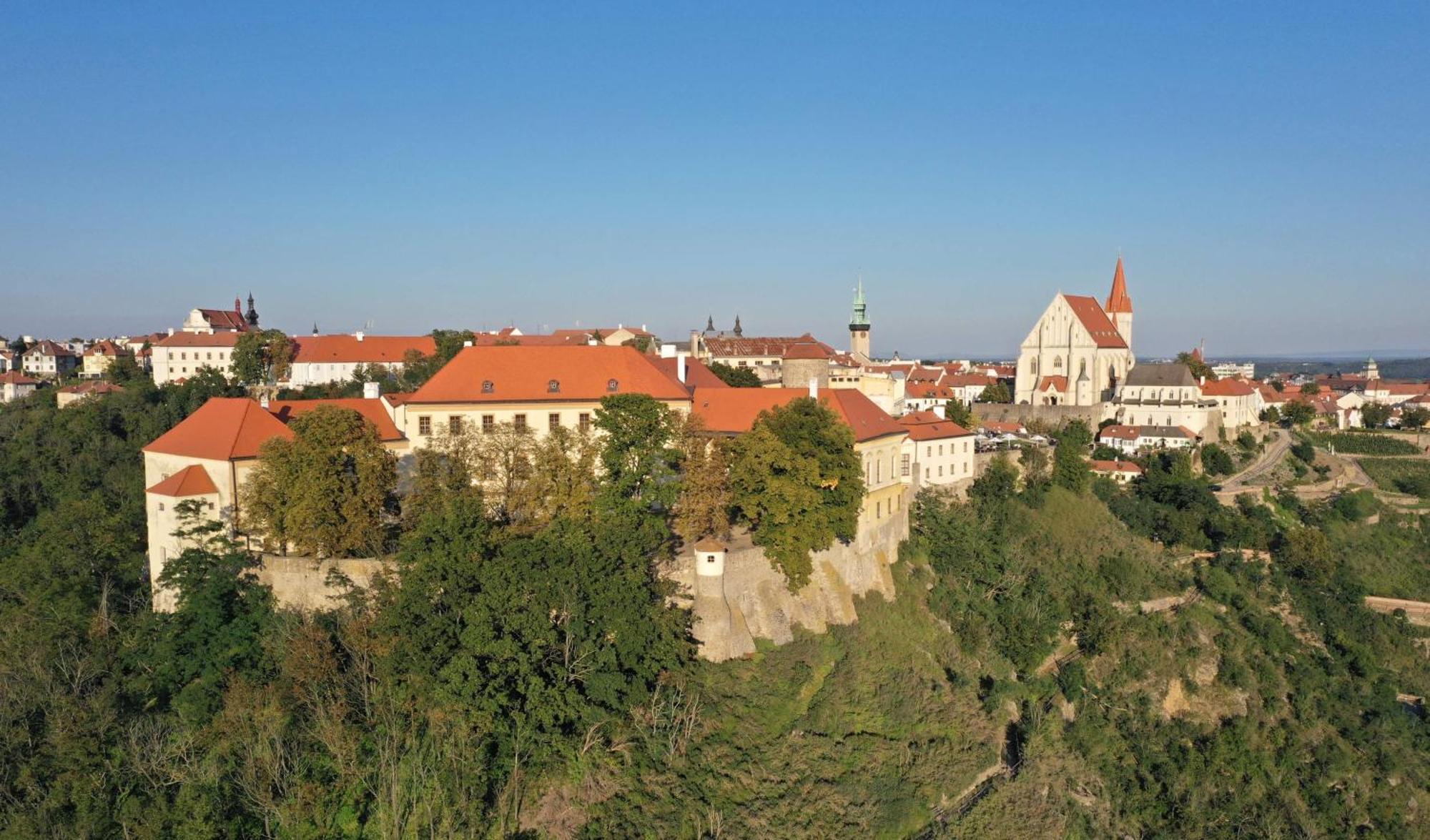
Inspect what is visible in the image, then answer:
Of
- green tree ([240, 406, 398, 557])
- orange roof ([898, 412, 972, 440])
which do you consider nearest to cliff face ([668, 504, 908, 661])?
green tree ([240, 406, 398, 557])

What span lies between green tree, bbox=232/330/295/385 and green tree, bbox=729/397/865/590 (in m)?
43.0

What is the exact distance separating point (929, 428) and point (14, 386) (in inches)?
3086

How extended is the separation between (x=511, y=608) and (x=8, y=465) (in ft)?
148

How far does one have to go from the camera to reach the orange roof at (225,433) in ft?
105

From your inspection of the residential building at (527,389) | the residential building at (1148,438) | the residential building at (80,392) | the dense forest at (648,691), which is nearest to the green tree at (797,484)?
the dense forest at (648,691)

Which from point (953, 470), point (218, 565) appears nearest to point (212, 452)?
point (218, 565)

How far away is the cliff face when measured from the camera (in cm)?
2778

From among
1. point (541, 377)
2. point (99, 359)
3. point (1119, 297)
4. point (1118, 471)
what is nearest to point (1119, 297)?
point (1119, 297)

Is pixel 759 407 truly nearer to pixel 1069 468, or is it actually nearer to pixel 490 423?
pixel 490 423

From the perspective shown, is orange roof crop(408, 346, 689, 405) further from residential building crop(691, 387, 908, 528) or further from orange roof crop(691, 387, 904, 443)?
residential building crop(691, 387, 908, 528)

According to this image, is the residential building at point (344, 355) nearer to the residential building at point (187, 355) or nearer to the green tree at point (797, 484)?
the residential building at point (187, 355)

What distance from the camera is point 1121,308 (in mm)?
80938

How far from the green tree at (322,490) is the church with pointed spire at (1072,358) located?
51657 millimetres

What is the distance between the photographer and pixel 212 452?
32.1 meters
